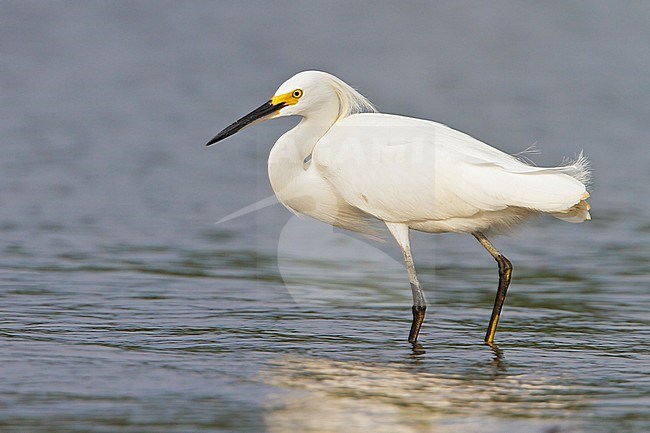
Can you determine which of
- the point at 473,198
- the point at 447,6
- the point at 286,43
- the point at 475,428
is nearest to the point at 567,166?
the point at 473,198

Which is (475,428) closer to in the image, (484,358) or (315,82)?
(484,358)

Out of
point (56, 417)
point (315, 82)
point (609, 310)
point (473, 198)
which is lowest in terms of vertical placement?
point (56, 417)

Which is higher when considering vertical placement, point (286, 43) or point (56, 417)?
point (286, 43)

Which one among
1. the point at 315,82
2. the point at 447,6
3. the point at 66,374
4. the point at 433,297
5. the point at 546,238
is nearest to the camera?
the point at 66,374

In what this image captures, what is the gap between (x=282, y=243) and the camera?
10234 millimetres

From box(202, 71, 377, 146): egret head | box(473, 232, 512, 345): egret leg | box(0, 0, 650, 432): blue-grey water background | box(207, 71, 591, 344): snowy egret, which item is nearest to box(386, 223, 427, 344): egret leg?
box(207, 71, 591, 344): snowy egret

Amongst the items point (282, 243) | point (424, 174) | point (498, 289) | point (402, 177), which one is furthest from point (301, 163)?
point (282, 243)

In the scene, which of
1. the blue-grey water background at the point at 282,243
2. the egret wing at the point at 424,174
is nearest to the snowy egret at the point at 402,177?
the egret wing at the point at 424,174

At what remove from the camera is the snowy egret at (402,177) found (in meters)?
7.03

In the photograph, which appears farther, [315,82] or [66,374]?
[315,82]

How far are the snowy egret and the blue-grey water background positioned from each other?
67 centimetres

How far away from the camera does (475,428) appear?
17.6 ft

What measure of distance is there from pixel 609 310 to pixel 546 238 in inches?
107

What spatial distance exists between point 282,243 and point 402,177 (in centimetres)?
302
